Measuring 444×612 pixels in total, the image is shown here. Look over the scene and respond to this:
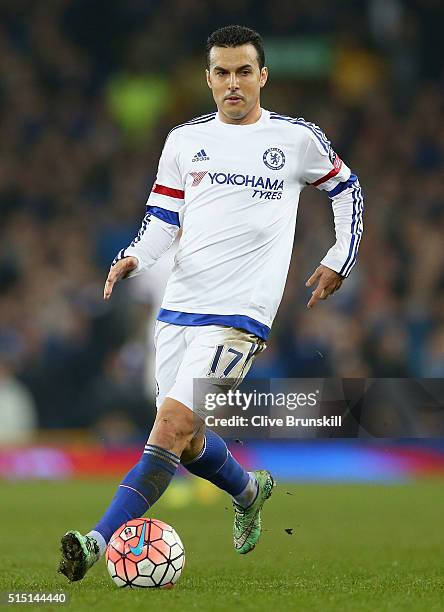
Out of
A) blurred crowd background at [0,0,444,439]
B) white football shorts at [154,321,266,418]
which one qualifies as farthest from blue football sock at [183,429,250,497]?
blurred crowd background at [0,0,444,439]

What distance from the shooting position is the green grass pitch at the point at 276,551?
4.87 metres

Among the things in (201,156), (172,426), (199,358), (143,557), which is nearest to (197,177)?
(201,156)

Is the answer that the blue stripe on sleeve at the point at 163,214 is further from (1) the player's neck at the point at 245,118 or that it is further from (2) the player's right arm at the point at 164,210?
(1) the player's neck at the point at 245,118

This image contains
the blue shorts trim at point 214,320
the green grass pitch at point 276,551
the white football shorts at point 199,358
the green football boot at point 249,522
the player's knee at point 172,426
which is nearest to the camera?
the green grass pitch at point 276,551

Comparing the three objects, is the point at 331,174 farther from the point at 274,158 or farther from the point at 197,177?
the point at 197,177

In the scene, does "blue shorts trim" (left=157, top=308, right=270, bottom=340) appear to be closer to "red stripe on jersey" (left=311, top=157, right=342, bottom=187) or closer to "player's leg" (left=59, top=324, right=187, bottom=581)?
"player's leg" (left=59, top=324, right=187, bottom=581)

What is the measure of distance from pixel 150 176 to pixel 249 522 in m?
11.4

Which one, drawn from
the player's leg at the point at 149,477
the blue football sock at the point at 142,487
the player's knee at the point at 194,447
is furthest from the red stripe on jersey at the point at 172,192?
the blue football sock at the point at 142,487

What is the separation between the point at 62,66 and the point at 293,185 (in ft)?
44.0

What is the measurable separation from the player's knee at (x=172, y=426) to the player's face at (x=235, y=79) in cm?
134

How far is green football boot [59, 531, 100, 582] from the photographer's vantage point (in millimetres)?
4961

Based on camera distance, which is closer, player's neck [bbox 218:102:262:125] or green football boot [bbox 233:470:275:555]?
player's neck [bbox 218:102:262:125]

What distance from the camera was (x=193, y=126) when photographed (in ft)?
19.5

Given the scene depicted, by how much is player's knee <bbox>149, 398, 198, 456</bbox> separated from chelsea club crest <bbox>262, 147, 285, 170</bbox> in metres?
1.15
